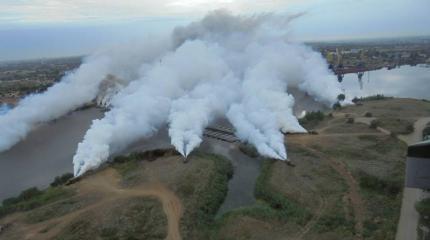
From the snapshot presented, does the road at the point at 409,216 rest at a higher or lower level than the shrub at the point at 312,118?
higher

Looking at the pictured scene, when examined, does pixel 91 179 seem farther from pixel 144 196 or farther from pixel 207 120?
pixel 207 120

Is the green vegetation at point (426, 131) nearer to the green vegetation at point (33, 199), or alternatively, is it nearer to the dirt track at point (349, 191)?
the dirt track at point (349, 191)

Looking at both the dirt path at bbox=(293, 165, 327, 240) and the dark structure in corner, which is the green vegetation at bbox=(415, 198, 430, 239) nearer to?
the dark structure in corner

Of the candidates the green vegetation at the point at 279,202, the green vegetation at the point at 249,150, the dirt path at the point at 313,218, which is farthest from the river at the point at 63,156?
the dirt path at the point at 313,218

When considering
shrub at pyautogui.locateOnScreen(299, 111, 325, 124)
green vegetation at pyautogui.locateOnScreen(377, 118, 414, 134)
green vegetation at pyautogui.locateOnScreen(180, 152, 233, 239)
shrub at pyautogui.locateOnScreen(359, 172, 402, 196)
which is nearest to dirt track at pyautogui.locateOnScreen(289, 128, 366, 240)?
shrub at pyautogui.locateOnScreen(359, 172, 402, 196)

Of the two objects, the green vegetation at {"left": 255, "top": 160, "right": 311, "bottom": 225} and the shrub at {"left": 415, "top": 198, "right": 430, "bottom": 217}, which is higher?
the shrub at {"left": 415, "top": 198, "right": 430, "bottom": 217}

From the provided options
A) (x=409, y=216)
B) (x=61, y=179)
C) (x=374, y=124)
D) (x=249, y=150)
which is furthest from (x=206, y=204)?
(x=374, y=124)

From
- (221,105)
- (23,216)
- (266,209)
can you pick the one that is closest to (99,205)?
(23,216)
